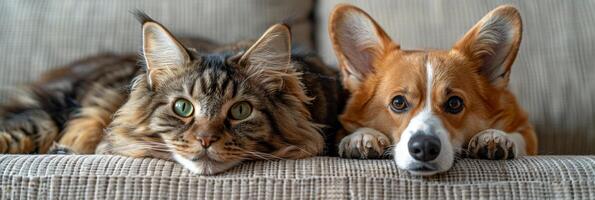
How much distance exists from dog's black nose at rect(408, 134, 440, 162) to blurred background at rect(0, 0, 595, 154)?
34.2 inches

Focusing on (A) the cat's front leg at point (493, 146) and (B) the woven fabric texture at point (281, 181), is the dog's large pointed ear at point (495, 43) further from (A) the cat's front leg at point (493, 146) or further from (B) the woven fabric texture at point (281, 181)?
(B) the woven fabric texture at point (281, 181)

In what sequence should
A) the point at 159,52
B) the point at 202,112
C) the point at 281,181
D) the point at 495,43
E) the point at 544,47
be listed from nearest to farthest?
the point at 281,181 → the point at 202,112 → the point at 159,52 → the point at 495,43 → the point at 544,47

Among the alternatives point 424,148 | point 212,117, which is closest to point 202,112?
point 212,117

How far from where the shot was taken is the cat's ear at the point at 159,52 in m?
1.41

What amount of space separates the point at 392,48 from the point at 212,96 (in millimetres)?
569

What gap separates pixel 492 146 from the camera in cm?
139

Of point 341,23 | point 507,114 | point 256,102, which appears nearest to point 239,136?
point 256,102

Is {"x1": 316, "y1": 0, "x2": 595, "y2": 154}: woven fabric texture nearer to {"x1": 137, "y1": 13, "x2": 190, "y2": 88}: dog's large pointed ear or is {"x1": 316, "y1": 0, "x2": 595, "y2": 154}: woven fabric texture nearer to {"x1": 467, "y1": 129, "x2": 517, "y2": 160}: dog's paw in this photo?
{"x1": 467, "y1": 129, "x2": 517, "y2": 160}: dog's paw

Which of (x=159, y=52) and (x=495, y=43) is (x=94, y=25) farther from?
(x=495, y=43)

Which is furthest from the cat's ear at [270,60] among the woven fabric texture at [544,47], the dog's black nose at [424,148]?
the woven fabric texture at [544,47]

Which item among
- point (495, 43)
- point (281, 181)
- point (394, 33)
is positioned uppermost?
point (495, 43)

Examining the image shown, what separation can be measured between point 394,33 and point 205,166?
3.63 feet

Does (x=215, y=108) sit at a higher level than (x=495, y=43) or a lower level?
lower

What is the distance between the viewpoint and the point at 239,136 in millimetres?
1340
